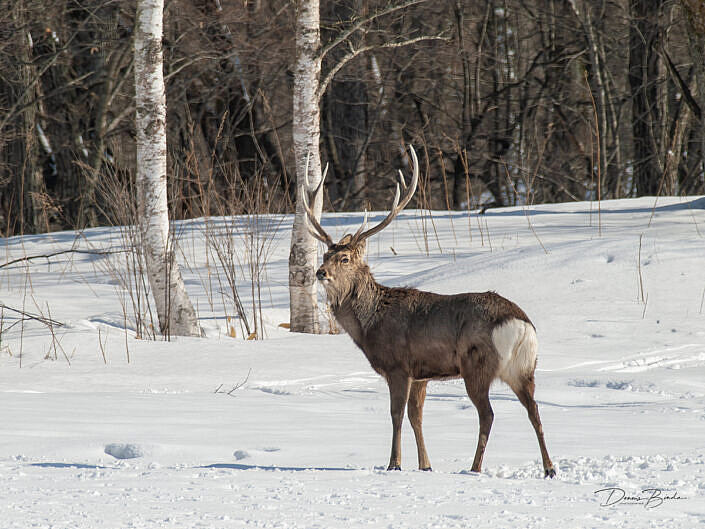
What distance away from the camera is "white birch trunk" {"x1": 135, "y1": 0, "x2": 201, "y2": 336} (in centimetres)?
811

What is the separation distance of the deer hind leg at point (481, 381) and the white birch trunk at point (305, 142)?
4.70 m

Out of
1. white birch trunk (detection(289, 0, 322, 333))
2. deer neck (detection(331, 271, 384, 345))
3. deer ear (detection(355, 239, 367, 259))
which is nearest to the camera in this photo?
deer neck (detection(331, 271, 384, 345))

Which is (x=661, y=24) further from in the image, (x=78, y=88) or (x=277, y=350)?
(x=277, y=350)

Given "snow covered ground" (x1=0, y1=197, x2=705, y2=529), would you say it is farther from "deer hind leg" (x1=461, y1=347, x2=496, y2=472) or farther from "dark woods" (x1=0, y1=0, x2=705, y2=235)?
"dark woods" (x1=0, y1=0, x2=705, y2=235)

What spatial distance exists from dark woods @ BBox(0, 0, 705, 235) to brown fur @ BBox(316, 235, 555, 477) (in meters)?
12.1

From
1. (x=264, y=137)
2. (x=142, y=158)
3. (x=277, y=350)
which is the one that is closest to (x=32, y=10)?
(x=264, y=137)

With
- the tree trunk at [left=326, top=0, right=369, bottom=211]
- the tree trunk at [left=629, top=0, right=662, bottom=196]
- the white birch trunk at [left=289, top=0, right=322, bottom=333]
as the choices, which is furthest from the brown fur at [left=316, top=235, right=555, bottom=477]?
the tree trunk at [left=629, top=0, right=662, bottom=196]

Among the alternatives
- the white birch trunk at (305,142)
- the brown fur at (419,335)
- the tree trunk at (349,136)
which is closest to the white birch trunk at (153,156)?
the white birch trunk at (305,142)

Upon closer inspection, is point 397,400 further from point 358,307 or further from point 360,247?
point 360,247

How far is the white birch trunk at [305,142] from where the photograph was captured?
8766mm

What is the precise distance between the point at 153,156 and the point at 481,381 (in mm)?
4956

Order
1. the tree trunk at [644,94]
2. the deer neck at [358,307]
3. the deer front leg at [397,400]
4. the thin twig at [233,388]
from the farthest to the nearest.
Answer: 1. the tree trunk at [644,94]
2. the thin twig at [233,388]
3. the deer neck at [358,307]
4. the deer front leg at [397,400]

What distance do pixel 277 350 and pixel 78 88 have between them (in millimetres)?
14076

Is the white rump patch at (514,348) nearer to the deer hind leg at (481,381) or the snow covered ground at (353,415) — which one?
the deer hind leg at (481,381)
